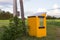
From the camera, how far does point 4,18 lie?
18297 mm

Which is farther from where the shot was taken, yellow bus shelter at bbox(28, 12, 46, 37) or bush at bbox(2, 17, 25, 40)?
yellow bus shelter at bbox(28, 12, 46, 37)

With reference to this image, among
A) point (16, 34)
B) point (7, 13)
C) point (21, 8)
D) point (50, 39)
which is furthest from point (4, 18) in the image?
point (16, 34)

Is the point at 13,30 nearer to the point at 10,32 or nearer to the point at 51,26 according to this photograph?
the point at 10,32

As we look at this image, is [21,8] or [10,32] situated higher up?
[21,8]

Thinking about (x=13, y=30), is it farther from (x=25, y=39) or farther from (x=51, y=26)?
(x=51, y=26)

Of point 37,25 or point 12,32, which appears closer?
point 12,32

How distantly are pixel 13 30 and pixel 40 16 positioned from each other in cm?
446

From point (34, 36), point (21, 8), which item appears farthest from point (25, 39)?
point (21, 8)

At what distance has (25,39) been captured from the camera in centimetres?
1440

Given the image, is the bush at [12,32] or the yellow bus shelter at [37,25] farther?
the yellow bus shelter at [37,25]

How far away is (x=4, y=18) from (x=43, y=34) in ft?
13.2

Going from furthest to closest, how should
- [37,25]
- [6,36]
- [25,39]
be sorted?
[37,25] → [25,39] → [6,36]

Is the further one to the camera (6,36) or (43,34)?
(43,34)

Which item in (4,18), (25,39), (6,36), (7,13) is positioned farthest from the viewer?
(4,18)
